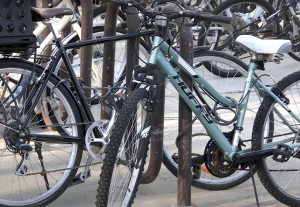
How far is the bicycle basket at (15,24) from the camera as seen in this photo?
9.72 feet

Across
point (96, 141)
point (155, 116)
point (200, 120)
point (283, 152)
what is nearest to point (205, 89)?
point (200, 120)

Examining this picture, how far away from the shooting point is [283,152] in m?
3.26

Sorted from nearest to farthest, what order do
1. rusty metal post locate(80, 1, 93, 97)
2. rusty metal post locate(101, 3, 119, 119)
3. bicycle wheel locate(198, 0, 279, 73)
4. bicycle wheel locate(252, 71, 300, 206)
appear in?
bicycle wheel locate(252, 71, 300, 206) → rusty metal post locate(101, 3, 119, 119) → rusty metal post locate(80, 1, 93, 97) → bicycle wheel locate(198, 0, 279, 73)

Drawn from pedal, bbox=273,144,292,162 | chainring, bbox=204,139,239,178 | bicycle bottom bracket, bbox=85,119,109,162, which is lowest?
chainring, bbox=204,139,239,178

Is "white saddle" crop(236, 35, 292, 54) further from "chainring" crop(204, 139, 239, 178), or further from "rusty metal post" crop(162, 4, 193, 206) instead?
"chainring" crop(204, 139, 239, 178)

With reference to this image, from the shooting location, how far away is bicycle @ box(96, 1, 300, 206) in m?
2.71

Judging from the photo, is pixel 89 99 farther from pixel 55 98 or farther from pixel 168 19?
pixel 168 19

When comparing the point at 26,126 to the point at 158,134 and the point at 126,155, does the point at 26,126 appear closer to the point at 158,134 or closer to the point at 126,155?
the point at 126,155

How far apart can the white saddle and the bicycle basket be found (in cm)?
117

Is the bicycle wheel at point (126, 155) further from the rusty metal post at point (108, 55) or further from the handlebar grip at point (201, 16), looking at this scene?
the rusty metal post at point (108, 55)

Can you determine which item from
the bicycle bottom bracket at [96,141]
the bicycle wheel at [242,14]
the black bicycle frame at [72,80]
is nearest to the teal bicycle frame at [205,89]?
the black bicycle frame at [72,80]

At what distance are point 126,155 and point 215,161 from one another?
716 millimetres

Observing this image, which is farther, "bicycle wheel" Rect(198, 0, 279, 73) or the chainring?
"bicycle wheel" Rect(198, 0, 279, 73)

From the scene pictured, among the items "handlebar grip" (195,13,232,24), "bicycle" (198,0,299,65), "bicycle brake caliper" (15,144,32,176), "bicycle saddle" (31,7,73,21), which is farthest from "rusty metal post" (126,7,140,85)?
"bicycle" (198,0,299,65)
